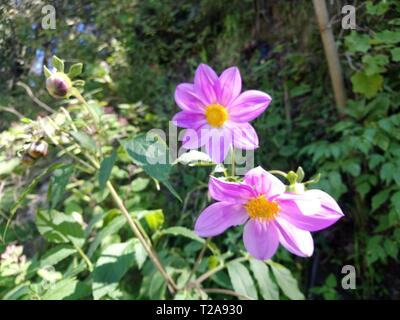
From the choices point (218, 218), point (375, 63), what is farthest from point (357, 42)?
point (218, 218)

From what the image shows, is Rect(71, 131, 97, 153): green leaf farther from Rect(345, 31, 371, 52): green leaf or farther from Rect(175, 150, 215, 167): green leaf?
Rect(345, 31, 371, 52): green leaf

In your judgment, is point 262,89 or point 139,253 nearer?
point 139,253

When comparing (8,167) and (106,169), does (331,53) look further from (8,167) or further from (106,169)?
(8,167)

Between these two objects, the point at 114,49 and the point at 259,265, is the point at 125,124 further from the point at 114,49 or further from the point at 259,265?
the point at 259,265

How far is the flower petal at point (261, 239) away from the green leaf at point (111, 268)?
0.48 meters

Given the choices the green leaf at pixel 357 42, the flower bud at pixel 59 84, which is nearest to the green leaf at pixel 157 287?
the flower bud at pixel 59 84

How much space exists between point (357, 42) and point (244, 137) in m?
0.94

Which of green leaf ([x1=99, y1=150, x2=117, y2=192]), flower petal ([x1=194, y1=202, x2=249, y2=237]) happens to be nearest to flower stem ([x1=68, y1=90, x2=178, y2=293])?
green leaf ([x1=99, y1=150, x2=117, y2=192])

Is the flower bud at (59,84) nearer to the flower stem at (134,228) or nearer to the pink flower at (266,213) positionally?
the flower stem at (134,228)

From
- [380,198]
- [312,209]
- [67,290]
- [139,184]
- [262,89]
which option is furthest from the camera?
[262,89]

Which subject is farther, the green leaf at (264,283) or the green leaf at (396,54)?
the green leaf at (396,54)

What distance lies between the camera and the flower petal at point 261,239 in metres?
0.74

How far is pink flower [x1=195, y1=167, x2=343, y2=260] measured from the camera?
2.20 ft

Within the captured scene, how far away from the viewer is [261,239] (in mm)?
746
